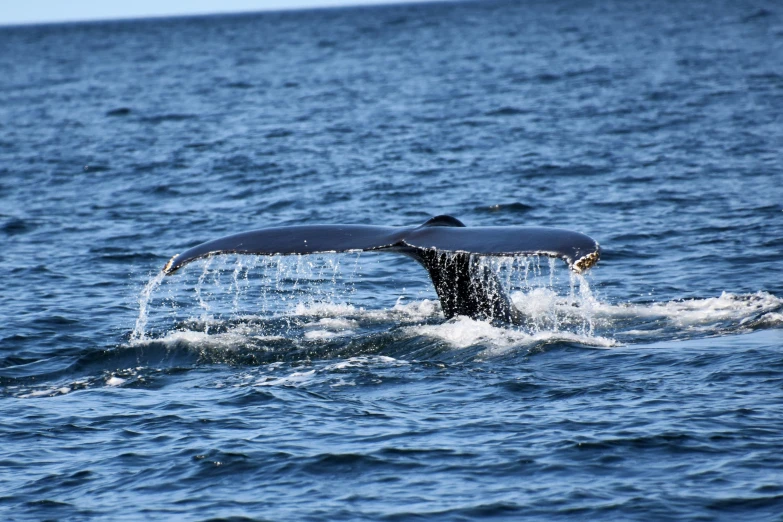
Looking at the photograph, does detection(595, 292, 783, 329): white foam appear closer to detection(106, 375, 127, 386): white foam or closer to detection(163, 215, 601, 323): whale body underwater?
detection(163, 215, 601, 323): whale body underwater

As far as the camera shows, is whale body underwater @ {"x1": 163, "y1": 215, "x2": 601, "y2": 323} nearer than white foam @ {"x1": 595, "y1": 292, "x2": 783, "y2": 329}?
Yes

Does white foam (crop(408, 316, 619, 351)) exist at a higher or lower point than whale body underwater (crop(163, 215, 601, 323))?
lower

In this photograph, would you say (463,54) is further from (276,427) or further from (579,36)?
(276,427)

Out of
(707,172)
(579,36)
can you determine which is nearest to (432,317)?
(707,172)

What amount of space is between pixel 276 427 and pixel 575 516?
2.67 m

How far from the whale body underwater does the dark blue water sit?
14.0 inches

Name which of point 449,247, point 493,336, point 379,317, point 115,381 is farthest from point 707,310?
point 115,381

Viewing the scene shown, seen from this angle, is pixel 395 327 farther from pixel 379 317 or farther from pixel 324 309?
pixel 324 309

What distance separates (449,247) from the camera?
9.27 metres

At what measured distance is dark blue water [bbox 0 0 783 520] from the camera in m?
7.85

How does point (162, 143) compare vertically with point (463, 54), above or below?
below

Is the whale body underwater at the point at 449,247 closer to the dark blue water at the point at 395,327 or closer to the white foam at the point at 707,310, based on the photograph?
the dark blue water at the point at 395,327

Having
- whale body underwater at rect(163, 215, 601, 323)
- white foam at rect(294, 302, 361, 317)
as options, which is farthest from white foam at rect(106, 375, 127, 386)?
white foam at rect(294, 302, 361, 317)

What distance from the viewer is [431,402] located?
9320 mm
